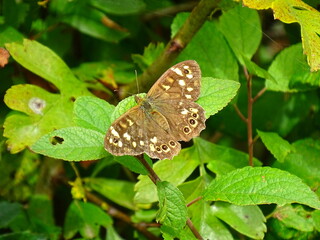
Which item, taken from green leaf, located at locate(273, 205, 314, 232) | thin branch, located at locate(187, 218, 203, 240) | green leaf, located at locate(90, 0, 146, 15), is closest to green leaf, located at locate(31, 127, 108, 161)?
thin branch, located at locate(187, 218, 203, 240)

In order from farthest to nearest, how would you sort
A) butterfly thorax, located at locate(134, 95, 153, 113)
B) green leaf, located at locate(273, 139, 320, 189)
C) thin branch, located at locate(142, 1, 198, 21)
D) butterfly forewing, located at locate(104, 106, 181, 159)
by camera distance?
thin branch, located at locate(142, 1, 198, 21) < green leaf, located at locate(273, 139, 320, 189) < butterfly thorax, located at locate(134, 95, 153, 113) < butterfly forewing, located at locate(104, 106, 181, 159)

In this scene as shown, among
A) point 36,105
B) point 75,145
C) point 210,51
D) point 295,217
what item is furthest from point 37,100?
point 295,217

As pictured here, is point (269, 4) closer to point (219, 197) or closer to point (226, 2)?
point (226, 2)

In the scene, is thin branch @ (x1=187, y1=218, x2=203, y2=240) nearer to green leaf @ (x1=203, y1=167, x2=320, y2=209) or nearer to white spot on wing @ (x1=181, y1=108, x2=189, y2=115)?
green leaf @ (x1=203, y1=167, x2=320, y2=209)

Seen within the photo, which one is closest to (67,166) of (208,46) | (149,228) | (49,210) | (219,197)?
(49,210)

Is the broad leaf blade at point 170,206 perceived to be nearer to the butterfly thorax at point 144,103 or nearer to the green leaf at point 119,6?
the butterfly thorax at point 144,103

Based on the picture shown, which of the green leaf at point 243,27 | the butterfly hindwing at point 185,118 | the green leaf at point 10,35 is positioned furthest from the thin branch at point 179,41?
the green leaf at point 10,35
